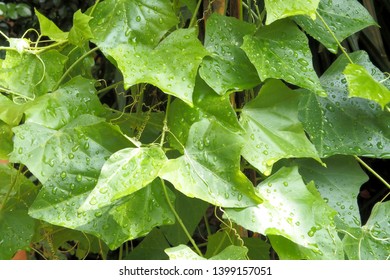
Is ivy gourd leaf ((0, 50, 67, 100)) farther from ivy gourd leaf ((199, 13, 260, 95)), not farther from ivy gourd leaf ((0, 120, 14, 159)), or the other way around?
ivy gourd leaf ((199, 13, 260, 95))

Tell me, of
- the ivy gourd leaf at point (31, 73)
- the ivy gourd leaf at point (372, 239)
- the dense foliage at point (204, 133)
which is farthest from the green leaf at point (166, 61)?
the ivy gourd leaf at point (372, 239)

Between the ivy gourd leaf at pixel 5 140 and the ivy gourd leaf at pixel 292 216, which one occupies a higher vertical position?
the ivy gourd leaf at pixel 292 216

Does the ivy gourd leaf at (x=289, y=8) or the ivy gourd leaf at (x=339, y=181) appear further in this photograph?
the ivy gourd leaf at (x=339, y=181)

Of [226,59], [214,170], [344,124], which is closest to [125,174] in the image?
[214,170]

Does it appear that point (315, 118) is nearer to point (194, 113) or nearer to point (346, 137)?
point (346, 137)

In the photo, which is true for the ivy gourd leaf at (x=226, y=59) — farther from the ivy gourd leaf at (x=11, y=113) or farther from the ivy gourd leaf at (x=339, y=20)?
the ivy gourd leaf at (x=11, y=113)

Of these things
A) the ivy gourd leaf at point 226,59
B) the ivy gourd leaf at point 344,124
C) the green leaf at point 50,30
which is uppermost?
the ivy gourd leaf at point 226,59
